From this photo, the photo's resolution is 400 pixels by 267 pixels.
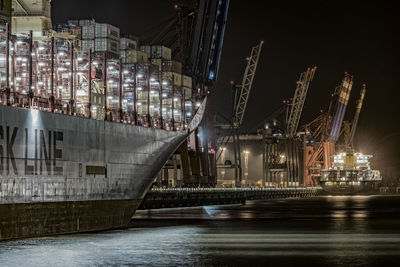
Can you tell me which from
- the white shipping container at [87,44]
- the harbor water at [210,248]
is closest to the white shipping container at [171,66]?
the white shipping container at [87,44]

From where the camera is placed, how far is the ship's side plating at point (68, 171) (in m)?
29.2

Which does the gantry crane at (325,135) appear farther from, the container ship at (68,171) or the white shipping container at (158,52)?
the container ship at (68,171)

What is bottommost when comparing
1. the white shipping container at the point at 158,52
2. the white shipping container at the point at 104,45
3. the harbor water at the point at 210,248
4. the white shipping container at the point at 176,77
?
the harbor water at the point at 210,248

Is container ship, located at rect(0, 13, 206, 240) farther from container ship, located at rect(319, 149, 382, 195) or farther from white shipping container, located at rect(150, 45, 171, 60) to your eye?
container ship, located at rect(319, 149, 382, 195)

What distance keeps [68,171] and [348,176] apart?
128 metres

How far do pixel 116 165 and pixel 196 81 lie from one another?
5718cm

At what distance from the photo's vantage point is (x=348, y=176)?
15412 cm

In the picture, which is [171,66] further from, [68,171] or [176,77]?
[68,171]

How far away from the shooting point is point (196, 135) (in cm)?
9200

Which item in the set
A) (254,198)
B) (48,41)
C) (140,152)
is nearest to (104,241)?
(140,152)

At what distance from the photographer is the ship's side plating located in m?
29.2

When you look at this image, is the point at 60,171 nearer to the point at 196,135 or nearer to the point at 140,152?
the point at 140,152

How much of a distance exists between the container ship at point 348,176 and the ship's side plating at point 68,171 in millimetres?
117465

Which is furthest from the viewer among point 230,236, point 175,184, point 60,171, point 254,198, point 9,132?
point 254,198
